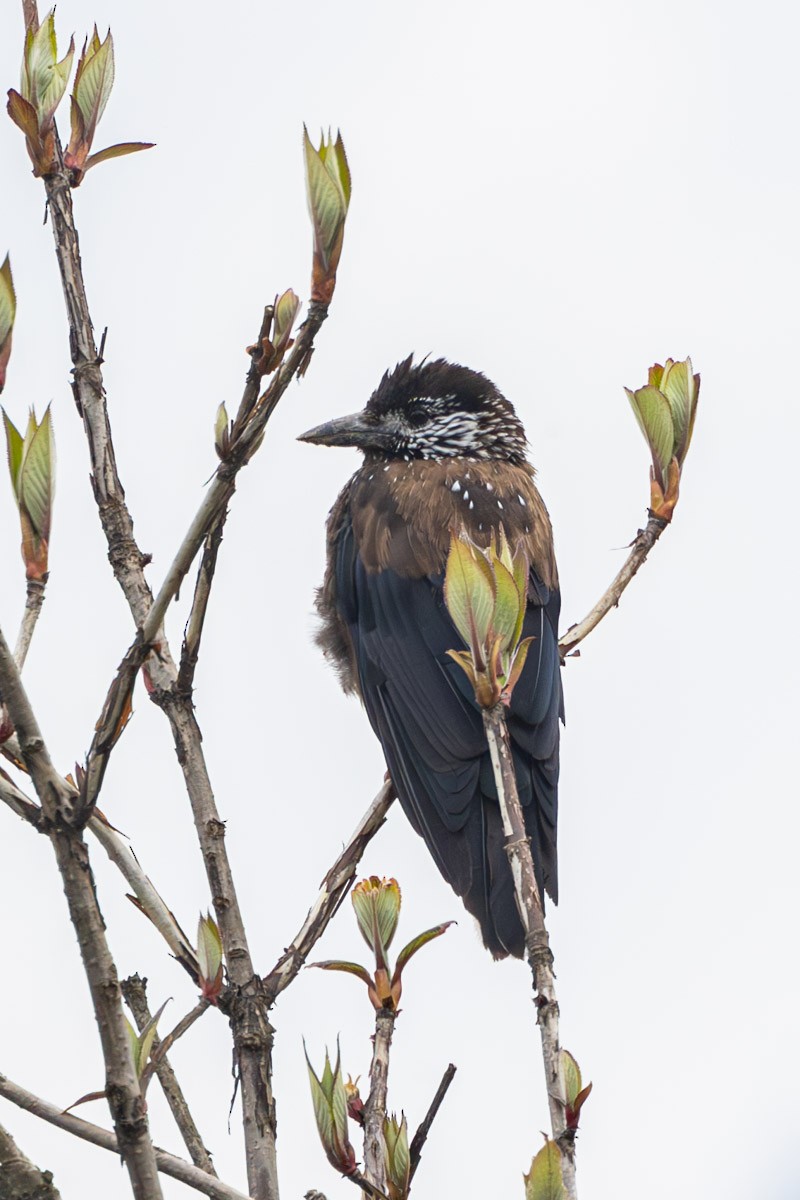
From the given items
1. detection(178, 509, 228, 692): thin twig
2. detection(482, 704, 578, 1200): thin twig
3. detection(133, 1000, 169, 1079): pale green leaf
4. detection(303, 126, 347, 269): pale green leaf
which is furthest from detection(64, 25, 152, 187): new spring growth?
detection(133, 1000, 169, 1079): pale green leaf

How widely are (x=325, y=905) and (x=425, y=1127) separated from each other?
26.7 inches

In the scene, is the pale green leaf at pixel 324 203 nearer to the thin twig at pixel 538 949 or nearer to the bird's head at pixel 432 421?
the thin twig at pixel 538 949

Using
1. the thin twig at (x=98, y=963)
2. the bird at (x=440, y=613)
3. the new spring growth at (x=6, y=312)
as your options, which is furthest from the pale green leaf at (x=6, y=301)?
the bird at (x=440, y=613)

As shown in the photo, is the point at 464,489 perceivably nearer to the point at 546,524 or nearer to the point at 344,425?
the point at 546,524

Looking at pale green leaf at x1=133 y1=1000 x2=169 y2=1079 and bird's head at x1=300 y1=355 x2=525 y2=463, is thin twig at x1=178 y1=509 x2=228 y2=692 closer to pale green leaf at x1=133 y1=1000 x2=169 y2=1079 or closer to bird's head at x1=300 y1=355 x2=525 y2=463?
pale green leaf at x1=133 y1=1000 x2=169 y2=1079

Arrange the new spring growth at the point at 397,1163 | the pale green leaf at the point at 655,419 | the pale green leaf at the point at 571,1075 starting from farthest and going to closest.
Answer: the pale green leaf at the point at 655,419, the new spring growth at the point at 397,1163, the pale green leaf at the point at 571,1075

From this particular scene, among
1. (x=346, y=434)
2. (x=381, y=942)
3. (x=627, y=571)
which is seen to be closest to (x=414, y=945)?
(x=381, y=942)

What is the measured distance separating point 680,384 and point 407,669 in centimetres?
227

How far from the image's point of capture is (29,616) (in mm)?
2463

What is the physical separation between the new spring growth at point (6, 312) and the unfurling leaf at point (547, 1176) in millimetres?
1535

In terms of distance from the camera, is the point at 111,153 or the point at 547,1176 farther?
the point at 111,153

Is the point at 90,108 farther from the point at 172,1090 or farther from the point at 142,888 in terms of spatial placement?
the point at 172,1090

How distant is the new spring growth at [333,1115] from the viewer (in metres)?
2.43

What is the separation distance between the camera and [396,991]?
2.88 metres
